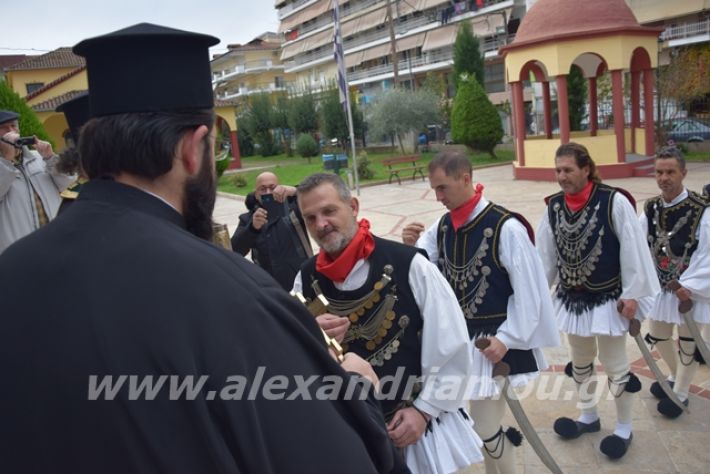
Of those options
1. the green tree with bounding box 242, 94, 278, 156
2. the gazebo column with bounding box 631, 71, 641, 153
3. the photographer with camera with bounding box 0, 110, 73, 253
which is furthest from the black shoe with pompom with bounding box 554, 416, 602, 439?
the green tree with bounding box 242, 94, 278, 156

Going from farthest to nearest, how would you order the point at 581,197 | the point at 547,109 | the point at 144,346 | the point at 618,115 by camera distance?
1. the point at 547,109
2. the point at 618,115
3. the point at 581,197
4. the point at 144,346

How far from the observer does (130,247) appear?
118cm

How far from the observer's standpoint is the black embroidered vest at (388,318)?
2566 mm

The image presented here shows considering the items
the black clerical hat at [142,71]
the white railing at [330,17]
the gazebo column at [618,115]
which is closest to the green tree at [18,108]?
the black clerical hat at [142,71]

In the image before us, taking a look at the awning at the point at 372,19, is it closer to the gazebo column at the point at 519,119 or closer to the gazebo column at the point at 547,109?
the gazebo column at the point at 547,109

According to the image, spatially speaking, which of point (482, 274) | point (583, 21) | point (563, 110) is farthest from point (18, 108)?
point (583, 21)

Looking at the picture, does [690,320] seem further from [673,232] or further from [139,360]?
[139,360]

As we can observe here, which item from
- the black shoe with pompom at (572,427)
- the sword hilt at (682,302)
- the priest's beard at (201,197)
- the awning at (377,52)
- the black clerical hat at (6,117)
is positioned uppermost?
the awning at (377,52)

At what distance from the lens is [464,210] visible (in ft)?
11.1

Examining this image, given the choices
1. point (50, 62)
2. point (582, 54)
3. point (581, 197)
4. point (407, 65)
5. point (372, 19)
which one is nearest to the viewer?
point (581, 197)

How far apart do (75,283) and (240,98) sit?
69383 mm

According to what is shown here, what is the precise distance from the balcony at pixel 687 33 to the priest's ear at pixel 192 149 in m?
32.7

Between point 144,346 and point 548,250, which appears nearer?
point 144,346

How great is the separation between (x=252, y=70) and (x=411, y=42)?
92.7ft
